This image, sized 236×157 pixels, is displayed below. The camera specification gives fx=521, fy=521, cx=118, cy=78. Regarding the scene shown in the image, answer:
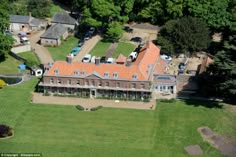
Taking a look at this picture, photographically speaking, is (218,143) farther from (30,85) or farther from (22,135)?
(30,85)

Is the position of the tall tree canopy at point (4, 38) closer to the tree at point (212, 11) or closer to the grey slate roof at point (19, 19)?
the grey slate roof at point (19, 19)

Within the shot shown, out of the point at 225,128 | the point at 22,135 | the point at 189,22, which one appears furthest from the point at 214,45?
the point at 22,135

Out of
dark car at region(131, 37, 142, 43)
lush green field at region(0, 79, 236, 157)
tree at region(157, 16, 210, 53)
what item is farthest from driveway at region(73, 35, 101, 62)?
lush green field at region(0, 79, 236, 157)

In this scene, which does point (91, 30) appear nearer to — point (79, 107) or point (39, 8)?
point (39, 8)

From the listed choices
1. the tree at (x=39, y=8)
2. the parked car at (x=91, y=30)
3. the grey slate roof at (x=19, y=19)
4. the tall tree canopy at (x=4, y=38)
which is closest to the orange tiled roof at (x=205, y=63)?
the parked car at (x=91, y=30)

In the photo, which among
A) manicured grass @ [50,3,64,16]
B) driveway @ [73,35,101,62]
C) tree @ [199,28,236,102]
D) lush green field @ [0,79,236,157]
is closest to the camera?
lush green field @ [0,79,236,157]

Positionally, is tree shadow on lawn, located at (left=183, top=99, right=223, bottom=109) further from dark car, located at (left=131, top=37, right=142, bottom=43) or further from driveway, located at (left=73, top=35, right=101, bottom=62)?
dark car, located at (left=131, top=37, right=142, bottom=43)
